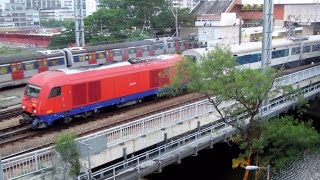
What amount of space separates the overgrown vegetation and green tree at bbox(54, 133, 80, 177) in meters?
6.56

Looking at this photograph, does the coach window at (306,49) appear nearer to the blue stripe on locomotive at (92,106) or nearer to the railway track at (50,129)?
the blue stripe on locomotive at (92,106)

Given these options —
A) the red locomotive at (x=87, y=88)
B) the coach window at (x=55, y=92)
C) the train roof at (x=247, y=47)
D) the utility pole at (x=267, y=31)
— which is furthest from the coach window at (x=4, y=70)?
the utility pole at (x=267, y=31)

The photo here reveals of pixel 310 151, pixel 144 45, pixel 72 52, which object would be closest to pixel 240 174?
pixel 310 151

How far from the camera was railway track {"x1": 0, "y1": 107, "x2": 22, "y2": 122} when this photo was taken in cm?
2497

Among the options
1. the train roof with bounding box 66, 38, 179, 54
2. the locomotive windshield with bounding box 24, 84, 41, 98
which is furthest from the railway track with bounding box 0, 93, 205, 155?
the train roof with bounding box 66, 38, 179, 54

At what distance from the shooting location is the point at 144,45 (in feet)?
155

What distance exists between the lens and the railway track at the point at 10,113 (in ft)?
81.9

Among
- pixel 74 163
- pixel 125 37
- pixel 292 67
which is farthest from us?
pixel 125 37

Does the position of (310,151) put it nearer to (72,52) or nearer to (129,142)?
(129,142)

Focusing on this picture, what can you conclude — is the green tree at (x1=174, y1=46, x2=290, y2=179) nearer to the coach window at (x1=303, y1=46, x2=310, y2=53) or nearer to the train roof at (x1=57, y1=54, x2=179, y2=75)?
the train roof at (x1=57, y1=54, x2=179, y2=75)

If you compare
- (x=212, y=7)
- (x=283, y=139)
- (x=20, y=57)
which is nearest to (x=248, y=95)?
(x=283, y=139)

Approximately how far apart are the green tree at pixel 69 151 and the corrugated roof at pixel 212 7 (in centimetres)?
5373

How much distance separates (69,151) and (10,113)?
38.2 feet

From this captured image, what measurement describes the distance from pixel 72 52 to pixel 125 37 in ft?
63.8
